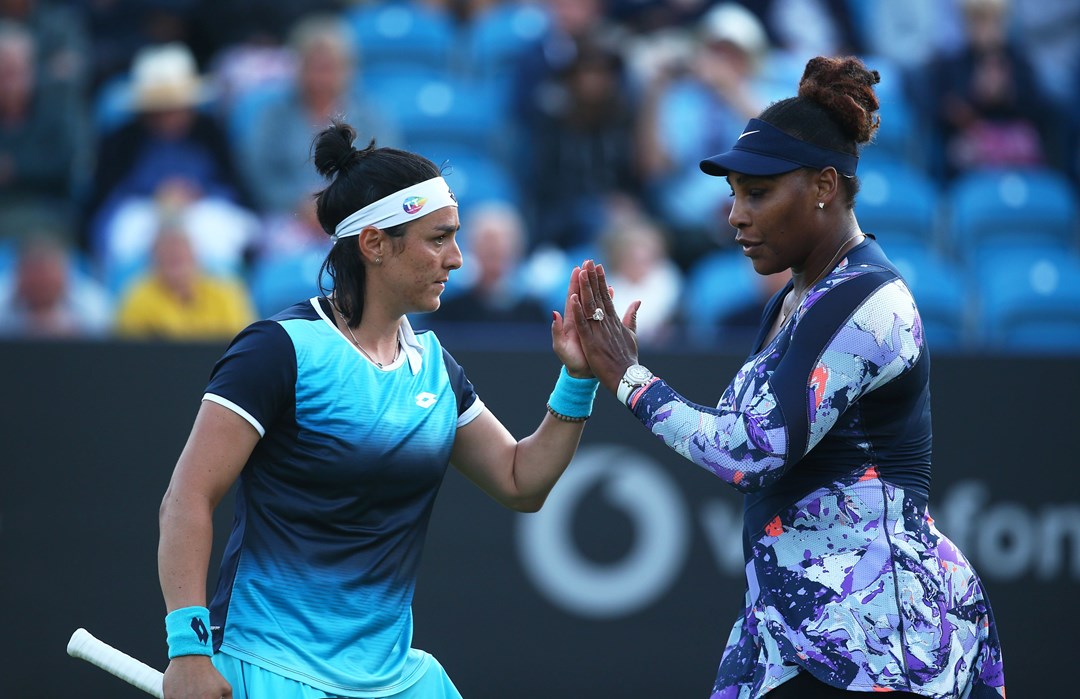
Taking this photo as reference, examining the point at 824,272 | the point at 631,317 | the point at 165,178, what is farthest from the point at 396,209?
the point at 165,178

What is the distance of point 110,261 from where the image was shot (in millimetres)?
7051

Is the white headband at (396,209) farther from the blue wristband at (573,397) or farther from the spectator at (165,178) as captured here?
the spectator at (165,178)

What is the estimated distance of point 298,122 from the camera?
25.1 feet

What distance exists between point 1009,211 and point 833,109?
19.2 ft

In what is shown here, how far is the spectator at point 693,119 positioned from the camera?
7.81 m

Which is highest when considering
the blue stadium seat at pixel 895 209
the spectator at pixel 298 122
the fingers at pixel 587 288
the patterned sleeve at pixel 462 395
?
the spectator at pixel 298 122

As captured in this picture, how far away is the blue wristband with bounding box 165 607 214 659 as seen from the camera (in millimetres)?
2770

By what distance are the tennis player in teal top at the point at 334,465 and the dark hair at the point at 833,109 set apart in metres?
0.79

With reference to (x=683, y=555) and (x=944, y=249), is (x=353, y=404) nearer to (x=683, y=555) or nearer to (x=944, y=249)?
(x=683, y=555)

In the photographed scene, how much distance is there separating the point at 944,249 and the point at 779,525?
5.91 m

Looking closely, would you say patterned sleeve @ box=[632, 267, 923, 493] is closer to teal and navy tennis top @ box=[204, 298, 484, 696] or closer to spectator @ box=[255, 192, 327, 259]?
teal and navy tennis top @ box=[204, 298, 484, 696]

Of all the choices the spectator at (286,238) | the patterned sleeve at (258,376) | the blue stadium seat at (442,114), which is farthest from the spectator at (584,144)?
the patterned sleeve at (258,376)

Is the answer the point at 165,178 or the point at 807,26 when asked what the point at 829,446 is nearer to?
the point at 165,178

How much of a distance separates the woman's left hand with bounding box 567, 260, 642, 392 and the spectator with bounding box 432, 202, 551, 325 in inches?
128
